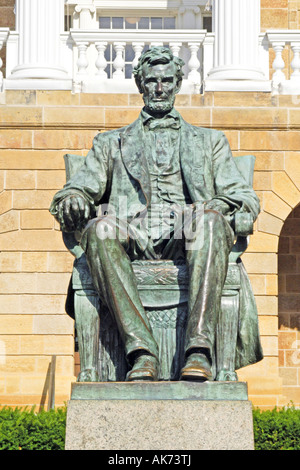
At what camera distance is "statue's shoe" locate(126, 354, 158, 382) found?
22.3 ft

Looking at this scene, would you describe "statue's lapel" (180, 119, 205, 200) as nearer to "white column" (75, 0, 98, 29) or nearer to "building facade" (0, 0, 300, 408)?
"building facade" (0, 0, 300, 408)

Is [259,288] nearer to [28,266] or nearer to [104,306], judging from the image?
[28,266]

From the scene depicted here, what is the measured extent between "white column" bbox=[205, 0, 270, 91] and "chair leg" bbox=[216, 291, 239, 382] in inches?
336

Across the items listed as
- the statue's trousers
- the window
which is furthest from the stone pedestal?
the window

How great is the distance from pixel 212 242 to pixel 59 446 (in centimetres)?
356

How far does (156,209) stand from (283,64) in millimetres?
8423

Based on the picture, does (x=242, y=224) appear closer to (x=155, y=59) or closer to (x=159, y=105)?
(x=159, y=105)

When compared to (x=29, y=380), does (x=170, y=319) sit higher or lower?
lower

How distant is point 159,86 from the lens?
25.8ft

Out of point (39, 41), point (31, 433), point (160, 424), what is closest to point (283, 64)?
point (39, 41)

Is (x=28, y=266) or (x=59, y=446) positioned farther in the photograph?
(x=28, y=266)
